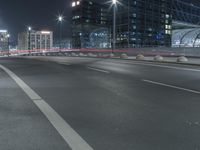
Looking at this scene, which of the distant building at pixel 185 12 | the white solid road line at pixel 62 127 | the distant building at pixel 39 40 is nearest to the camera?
the white solid road line at pixel 62 127

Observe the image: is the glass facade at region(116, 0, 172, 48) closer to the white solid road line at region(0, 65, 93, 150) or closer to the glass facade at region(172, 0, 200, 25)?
the glass facade at region(172, 0, 200, 25)

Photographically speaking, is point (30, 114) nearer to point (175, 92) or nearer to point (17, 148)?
point (17, 148)

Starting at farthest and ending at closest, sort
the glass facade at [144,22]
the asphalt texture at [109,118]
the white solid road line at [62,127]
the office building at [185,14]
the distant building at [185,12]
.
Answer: the distant building at [185,12] → the office building at [185,14] → the glass facade at [144,22] → the asphalt texture at [109,118] → the white solid road line at [62,127]

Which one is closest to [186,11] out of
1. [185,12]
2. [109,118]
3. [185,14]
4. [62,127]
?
A: [185,12]

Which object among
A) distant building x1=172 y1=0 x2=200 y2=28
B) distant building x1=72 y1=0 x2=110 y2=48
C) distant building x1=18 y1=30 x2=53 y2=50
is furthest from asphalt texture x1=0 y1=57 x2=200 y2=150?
distant building x1=18 y1=30 x2=53 y2=50

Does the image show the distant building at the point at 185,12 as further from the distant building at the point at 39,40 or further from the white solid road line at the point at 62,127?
the white solid road line at the point at 62,127

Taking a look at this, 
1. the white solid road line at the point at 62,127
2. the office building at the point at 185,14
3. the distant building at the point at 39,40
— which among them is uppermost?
the office building at the point at 185,14

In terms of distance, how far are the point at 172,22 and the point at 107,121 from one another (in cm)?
11763

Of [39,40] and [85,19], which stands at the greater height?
[85,19]

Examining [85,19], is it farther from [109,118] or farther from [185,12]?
[109,118]

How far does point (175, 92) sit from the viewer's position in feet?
32.0

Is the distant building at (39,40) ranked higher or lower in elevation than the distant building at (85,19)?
lower

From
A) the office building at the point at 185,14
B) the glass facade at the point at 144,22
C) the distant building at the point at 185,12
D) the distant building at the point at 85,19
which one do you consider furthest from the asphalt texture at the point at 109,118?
the distant building at the point at 185,12

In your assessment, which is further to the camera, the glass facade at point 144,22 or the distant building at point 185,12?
the distant building at point 185,12
